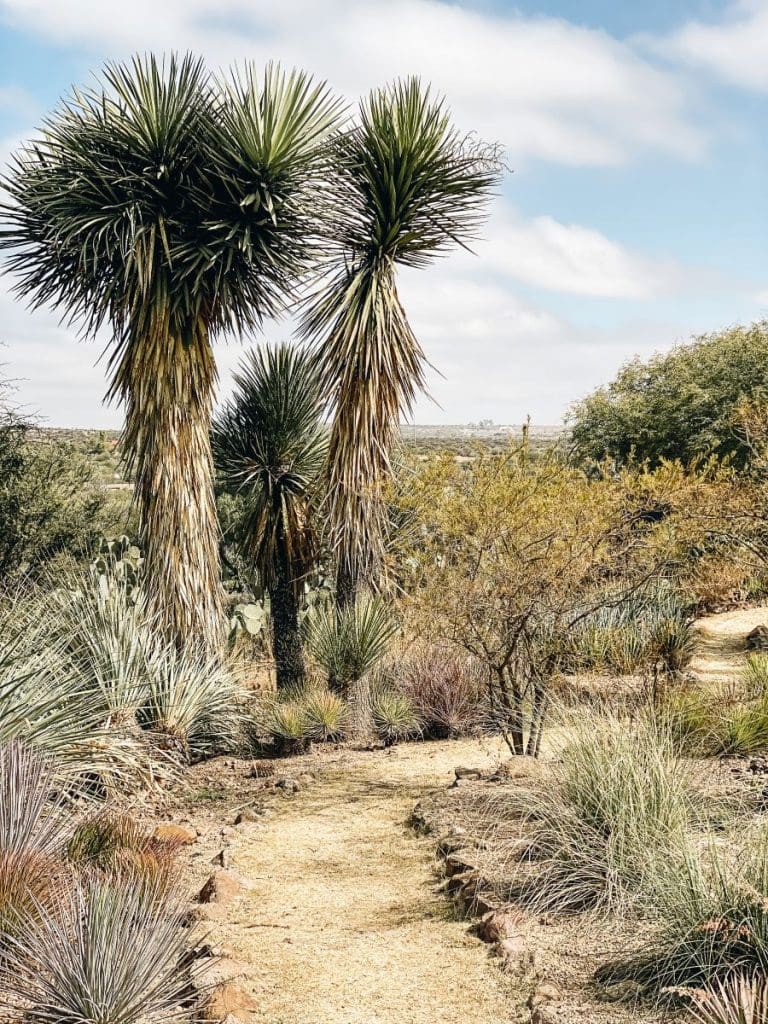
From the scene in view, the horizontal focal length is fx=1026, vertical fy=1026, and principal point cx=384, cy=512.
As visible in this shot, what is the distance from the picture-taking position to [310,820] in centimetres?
764

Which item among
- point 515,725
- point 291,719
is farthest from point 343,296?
point 515,725

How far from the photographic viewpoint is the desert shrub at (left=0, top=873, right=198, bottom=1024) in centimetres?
367

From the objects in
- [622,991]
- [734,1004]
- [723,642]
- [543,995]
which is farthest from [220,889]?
[723,642]

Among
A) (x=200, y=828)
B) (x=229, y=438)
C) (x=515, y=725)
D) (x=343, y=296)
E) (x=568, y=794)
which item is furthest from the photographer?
(x=229, y=438)

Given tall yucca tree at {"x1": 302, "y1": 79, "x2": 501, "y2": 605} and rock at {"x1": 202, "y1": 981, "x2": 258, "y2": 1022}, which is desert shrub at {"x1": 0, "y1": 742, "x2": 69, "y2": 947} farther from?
tall yucca tree at {"x1": 302, "y1": 79, "x2": 501, "y2": 605}

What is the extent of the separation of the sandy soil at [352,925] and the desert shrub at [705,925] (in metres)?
0.67

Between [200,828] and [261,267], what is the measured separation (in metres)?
6.56

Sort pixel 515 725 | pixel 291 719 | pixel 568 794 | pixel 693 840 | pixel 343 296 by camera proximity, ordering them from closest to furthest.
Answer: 1. pixel 693 840
2. pixel 568 794
3. pixel 515 725
4. pixel 291 719
5. pixel 343 296

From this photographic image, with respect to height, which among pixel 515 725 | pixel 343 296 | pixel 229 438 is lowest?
pixel 515 725

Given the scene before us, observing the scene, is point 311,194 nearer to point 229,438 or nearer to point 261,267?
point 261,267

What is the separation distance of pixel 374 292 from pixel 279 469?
2.84 m

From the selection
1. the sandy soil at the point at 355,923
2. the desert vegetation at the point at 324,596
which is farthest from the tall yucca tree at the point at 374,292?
the sandy soil at the point at 355,923

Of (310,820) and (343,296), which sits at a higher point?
(343,296)

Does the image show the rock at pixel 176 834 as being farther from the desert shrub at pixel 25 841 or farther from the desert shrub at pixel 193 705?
the desert shrub at pixel 193 705
